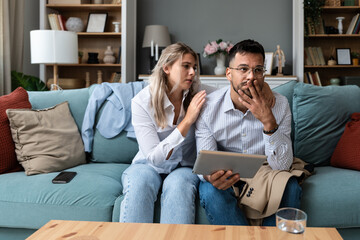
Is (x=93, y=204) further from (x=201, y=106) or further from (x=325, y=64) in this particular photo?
(x=325, y=64)

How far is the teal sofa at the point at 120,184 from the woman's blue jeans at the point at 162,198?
0.08m

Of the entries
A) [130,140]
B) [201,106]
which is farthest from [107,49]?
[201,106]

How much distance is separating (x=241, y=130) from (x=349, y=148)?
24.8 inches

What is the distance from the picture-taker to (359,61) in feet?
14.2

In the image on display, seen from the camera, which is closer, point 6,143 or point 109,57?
point 6,143

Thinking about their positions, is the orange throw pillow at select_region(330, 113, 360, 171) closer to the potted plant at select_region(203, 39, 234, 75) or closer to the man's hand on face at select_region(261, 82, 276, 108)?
the man's hand on face at select_region(261, 82, 276, 108)

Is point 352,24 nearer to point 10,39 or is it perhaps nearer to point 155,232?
point 10,39

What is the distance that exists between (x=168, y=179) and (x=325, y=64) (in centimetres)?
338

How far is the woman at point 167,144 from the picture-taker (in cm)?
152

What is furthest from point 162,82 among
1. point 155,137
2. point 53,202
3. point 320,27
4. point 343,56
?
point 343,56

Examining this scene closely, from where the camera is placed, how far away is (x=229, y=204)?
1.49 metres

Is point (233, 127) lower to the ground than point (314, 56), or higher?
lower

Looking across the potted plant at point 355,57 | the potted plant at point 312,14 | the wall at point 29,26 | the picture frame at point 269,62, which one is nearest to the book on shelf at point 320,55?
the potted plant at point 312,14

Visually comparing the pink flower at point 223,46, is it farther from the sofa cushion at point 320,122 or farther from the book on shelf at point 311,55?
the sofa cushion at point 320,122
